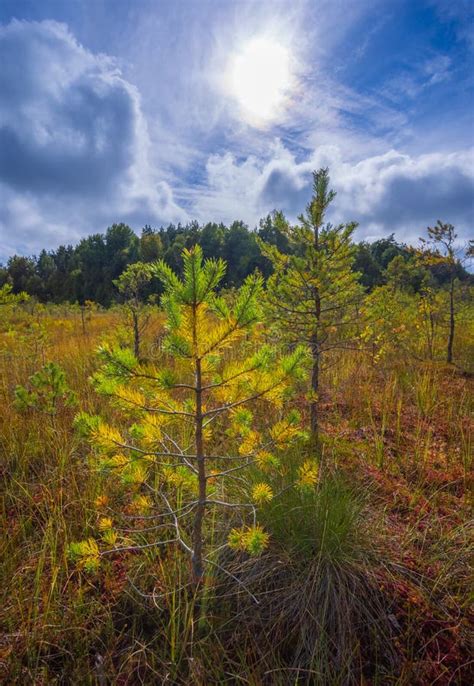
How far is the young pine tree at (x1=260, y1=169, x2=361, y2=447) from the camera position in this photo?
3471mm

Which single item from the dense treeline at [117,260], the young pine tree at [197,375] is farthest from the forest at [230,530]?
the dense treeline at [117,260]

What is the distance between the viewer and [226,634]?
1.70 m

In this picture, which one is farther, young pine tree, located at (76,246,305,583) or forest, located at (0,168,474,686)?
forest, located at (0,168,474,686)

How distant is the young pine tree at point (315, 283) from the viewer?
11.4 feet

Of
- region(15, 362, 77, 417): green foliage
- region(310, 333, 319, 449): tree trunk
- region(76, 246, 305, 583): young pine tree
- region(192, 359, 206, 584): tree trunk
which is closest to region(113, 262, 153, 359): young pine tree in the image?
region(15, 362, 77, 417): green foliage

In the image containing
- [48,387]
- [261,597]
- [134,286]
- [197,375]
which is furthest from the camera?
[134,286]

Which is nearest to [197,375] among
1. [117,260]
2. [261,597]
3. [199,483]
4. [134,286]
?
[199,483]

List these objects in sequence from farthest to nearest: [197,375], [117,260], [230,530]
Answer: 1. [117,260]
2. [230,530]
3. [197,375]

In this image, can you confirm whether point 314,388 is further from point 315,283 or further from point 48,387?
point 48,387

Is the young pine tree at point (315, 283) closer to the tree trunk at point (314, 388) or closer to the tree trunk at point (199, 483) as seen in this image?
the tree trunk at point (314, 388)

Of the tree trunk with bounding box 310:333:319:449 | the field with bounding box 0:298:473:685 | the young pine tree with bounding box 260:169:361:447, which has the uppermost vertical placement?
the young pine tree with bounding box 260:169:361:447

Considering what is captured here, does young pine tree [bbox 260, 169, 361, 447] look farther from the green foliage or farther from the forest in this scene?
the green foliage

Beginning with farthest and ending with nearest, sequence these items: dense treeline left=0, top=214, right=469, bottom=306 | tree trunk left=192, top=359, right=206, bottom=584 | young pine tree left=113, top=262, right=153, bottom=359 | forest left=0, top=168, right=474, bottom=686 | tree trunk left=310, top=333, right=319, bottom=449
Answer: dense treeline left=0, top=214, right=469, bottom=306 < young pine tree left=113, top=262, right=153, bottom=359 < tree trunk left=310, top=333, right=319, bottom=449 < tree trunk left=192, top=359, right=206, bottom=584 < forest left=0, top=168, right=474, bottom=686

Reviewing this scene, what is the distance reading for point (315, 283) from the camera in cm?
344
